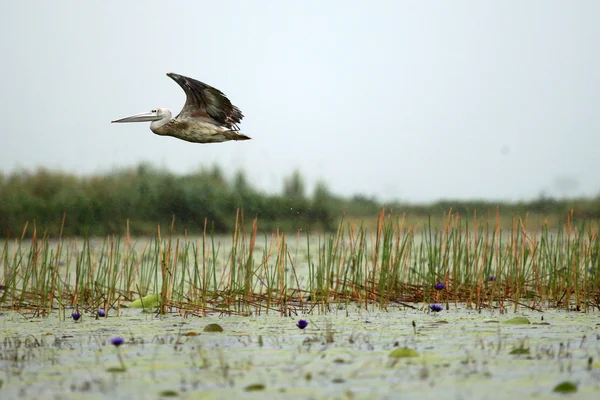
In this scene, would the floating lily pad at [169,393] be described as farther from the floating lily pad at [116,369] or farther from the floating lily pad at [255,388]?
the floating lily pad at [116,369]

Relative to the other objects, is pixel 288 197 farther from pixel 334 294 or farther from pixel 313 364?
pixel 313 364

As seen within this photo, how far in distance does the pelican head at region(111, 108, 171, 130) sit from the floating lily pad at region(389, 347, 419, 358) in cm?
364

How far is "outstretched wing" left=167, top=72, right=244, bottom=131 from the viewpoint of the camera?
21.6 feet

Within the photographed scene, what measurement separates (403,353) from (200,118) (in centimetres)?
348

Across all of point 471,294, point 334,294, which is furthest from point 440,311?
point 334,294

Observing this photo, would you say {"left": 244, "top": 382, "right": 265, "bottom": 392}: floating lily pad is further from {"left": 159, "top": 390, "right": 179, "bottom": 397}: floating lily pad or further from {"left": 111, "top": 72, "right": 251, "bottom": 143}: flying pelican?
{"left": 111, "top": 72, "right": 251, "bottom": 143}: flying pelican

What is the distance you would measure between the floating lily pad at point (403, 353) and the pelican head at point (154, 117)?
3640 mm

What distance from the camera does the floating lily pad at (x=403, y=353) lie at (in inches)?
159

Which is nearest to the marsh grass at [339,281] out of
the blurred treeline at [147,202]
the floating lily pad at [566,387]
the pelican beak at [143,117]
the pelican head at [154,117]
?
the pelican head at [154,117]

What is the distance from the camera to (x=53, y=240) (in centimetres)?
1644

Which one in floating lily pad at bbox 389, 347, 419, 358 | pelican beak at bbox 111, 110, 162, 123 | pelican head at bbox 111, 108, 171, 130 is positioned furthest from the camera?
pelican beak at bbox 111, 110, 162, 123

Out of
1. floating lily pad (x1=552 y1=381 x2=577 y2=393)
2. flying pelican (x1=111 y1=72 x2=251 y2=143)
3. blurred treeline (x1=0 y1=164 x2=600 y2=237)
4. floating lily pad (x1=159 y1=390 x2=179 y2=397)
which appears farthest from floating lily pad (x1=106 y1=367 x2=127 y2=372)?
blurred treeline (x1=0 y1=164 x2=600 y2=237)

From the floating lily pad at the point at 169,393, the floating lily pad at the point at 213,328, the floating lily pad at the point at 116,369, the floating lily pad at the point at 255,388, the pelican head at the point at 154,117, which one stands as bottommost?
the floating lily pad at the point at 213,328

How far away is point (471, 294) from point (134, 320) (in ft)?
9.01
